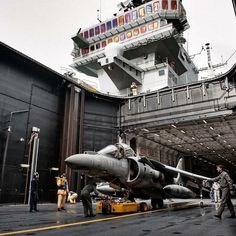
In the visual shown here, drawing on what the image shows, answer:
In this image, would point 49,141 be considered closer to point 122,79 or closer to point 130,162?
point 130,162

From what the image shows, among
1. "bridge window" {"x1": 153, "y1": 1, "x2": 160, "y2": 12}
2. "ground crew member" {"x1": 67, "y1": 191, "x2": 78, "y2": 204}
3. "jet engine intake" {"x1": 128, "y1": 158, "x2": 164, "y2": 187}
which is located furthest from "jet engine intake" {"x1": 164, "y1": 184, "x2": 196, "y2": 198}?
"bridge window" {"x1": 153, "y1": 1, "x2": 160, "y2": 12}

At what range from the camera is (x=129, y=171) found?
1132cm

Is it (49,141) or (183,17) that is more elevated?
(183,17)

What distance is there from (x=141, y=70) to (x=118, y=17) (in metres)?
11.1

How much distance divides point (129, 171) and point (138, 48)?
30.8 m

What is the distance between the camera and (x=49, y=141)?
22.0 m

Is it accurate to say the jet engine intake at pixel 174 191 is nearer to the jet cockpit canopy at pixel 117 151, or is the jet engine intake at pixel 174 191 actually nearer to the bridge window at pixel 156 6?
the jet cockpit canopy at pixel 117 151

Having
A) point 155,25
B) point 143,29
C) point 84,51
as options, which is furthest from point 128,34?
point 84,51

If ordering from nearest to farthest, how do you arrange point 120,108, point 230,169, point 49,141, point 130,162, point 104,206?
point 104,206, point 130,162, point 49,141, point 120,108, point 230,169

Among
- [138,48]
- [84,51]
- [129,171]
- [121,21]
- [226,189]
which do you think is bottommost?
[226,189]

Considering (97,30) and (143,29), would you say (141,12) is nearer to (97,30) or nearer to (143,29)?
(143,29)

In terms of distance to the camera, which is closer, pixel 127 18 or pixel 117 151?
pixel 117 151

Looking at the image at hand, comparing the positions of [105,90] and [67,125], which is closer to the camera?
[67,125]

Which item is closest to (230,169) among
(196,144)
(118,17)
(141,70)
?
(196,144)
